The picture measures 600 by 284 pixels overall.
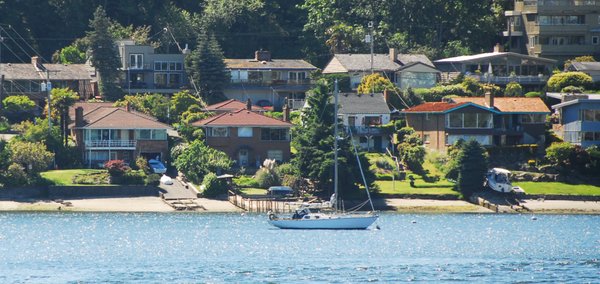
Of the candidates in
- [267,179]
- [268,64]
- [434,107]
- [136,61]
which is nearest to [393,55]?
[268,64]

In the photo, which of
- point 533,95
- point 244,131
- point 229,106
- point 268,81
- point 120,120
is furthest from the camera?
point 268,81

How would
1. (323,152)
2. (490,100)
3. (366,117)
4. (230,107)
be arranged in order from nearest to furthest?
(323,152), (490,100), (366,117), (230,107)

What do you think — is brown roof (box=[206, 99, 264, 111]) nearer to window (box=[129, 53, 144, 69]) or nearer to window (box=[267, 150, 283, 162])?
window (box=[267, 150, 283, 162])

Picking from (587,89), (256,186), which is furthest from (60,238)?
(587,89)

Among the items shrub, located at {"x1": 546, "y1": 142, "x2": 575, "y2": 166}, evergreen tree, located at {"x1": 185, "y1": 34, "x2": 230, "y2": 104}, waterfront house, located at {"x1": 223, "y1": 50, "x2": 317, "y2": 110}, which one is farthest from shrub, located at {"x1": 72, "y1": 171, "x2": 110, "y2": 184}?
shrub, located at {"x1": 546, "y1": 142, "x2": 575, "y2": 166}

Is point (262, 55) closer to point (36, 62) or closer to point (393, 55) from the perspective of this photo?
point (393, 55)

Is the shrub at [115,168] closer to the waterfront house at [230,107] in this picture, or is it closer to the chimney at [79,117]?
the chimney at [79,117]

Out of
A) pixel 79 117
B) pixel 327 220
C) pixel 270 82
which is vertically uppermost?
pixel 270 82

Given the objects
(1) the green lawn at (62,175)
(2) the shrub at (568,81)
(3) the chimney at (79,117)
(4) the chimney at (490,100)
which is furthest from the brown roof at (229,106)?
(2) the shrub at (568,81)

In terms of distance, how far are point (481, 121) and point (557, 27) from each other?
103ft

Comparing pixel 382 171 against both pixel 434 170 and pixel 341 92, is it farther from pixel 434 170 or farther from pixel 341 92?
pixel 341 92

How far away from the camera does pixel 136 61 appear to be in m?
156

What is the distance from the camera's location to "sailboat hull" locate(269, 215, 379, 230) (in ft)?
363

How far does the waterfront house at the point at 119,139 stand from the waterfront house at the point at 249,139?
146 inches
